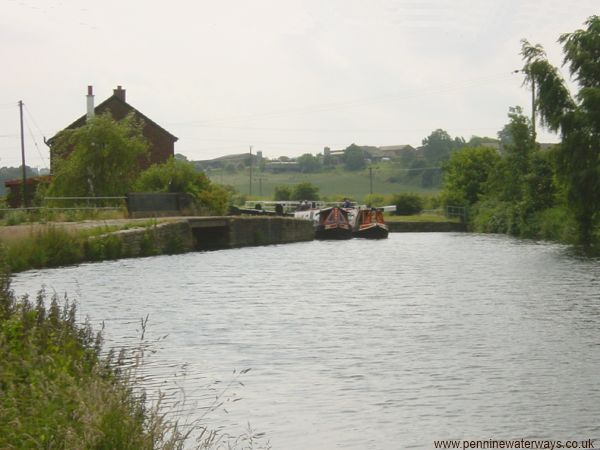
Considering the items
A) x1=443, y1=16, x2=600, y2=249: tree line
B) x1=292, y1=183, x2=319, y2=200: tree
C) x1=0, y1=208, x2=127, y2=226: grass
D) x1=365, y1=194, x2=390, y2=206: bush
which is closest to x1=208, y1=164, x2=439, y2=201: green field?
x1=292, y1=183, x2=319, y2=200: tree

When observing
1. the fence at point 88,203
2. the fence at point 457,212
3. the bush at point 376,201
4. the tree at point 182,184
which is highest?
the tree at point 182,184

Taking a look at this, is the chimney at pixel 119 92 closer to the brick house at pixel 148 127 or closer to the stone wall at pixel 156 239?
the brick house at pixel 148 127

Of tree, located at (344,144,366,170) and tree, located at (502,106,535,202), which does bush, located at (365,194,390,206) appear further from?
tree, located at (344,144,366,170)

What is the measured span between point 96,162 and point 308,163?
13704 centimetres

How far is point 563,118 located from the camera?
41.6 meters

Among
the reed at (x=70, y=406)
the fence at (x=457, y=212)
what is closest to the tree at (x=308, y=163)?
the fence at (x=457, y=212)

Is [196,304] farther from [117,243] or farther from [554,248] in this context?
[554,248]

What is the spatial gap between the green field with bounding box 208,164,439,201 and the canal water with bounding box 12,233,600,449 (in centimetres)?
10674

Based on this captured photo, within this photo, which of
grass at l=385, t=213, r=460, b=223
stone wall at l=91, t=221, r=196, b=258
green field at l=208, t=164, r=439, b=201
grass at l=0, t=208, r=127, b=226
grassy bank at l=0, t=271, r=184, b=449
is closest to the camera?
grassy bank at l=0, t=271, r=184, b=449

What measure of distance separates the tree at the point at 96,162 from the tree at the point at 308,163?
432 ft

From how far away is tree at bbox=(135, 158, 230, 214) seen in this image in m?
49.7

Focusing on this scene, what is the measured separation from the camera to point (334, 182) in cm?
15725

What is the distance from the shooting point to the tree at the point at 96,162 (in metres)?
48.6

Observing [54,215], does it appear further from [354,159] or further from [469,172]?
[354,159]
